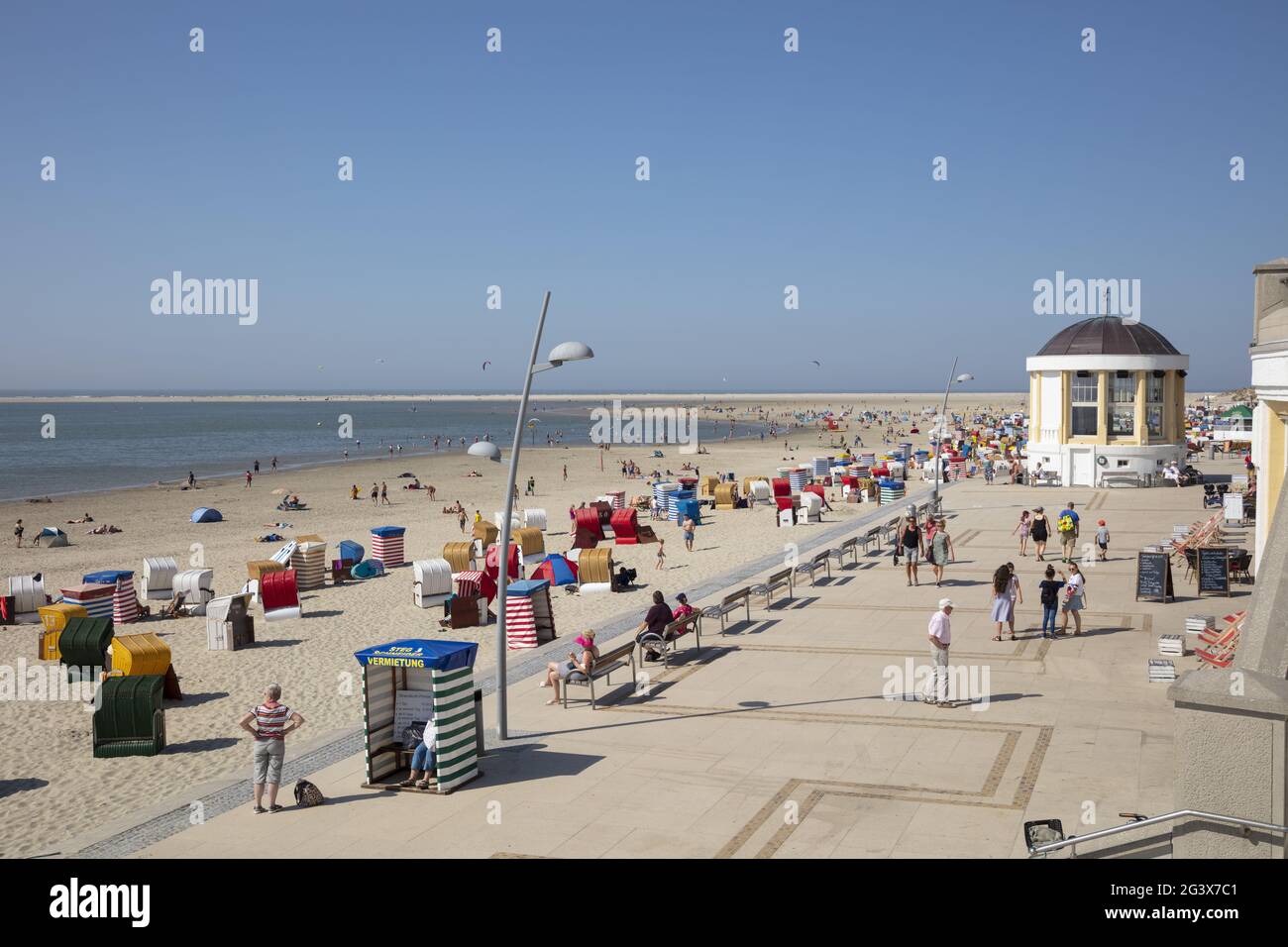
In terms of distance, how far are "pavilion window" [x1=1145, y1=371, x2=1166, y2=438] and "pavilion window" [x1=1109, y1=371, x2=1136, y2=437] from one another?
0.54m

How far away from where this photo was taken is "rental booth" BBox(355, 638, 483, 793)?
1047 centimetres

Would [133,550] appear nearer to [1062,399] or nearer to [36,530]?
[36,530]

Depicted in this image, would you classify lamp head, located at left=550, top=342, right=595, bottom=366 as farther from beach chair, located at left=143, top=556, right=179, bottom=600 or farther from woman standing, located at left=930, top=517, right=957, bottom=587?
beach chair, located at left=143, top=556, right=179, bottom=600

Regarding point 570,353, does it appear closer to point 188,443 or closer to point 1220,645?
point 1220,645

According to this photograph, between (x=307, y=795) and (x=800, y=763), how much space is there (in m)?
4.91

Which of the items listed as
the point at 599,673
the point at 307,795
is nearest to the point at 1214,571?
the point at 599,673

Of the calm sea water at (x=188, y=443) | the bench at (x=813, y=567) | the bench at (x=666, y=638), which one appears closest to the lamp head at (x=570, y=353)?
the bench at (x=666, y=638)

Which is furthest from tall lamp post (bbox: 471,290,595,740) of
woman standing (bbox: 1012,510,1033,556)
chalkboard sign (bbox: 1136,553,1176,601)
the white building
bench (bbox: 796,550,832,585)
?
the white building

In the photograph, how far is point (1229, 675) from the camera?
5.70 metres

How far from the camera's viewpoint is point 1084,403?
139ft

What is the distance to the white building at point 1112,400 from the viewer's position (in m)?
41.4
